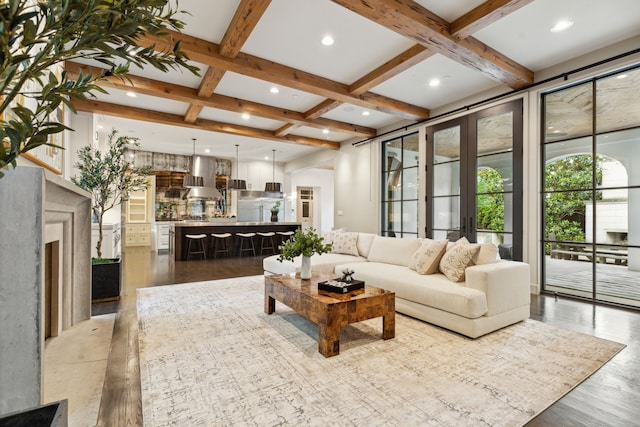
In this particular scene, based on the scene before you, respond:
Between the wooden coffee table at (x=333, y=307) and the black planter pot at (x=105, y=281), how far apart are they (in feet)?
7.71

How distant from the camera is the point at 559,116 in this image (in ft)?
14.0

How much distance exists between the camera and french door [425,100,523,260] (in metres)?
4.61

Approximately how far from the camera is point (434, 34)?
3.15 meters

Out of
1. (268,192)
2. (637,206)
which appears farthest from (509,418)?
(268,192)

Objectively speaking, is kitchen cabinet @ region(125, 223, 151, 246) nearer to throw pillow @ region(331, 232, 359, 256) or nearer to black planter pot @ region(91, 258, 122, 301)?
black planter pot @ region(91, 258, 122, 301)

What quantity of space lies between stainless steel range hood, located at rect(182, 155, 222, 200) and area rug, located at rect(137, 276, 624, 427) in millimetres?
6382

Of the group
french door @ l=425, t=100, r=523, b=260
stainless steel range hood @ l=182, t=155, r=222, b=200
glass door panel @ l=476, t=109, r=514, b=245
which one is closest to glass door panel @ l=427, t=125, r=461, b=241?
french door @ l=425, t=100, r=523, b=260

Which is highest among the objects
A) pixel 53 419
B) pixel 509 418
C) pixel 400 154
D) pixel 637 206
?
pixel 400 154

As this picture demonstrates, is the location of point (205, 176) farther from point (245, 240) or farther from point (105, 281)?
point (105, 281)

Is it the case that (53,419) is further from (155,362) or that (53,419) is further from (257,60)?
(257,60)

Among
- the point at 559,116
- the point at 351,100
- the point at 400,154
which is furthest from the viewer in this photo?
the point at 400,154


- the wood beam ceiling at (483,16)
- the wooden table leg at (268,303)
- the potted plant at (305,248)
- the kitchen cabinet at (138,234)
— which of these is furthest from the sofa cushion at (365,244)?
the kitchen cabinet at (138,234)

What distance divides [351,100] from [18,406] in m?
4.74

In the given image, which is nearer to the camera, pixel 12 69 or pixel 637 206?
pixel 12 69
